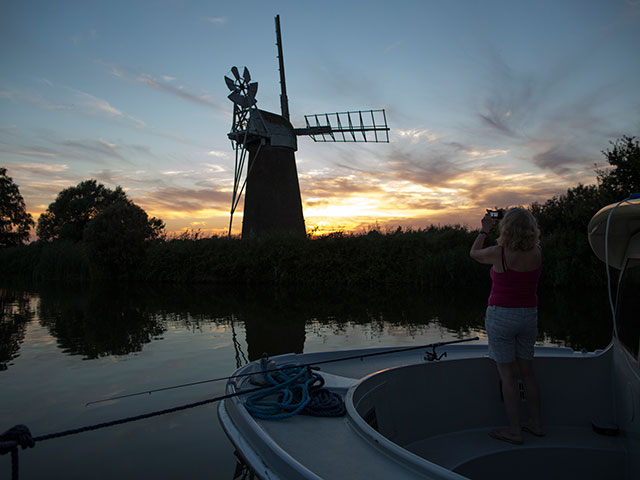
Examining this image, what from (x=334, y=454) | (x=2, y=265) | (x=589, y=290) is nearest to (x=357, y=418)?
(x=334, y=454)

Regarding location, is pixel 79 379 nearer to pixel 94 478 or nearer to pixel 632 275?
pixel 94 478

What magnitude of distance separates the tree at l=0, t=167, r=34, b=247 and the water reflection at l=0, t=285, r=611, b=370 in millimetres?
27304

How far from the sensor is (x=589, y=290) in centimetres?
1546

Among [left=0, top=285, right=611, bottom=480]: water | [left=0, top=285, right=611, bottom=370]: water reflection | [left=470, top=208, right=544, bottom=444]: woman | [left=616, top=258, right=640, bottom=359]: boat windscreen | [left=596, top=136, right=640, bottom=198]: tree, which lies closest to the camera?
[left=470, top=208, right=544, bottom=444]: woman

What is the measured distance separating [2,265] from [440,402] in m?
33.4

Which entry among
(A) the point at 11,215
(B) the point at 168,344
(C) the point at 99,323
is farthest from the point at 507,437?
(A) the point at 11,215

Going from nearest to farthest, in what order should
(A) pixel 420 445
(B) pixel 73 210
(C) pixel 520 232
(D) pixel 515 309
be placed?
1. (C) pixel 520 232
2. (D) pixel 515 309
3. (A) pixel 420 445
4. (B) pixel 73 210

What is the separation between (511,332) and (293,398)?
1.57 meters

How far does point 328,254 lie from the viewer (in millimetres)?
19453

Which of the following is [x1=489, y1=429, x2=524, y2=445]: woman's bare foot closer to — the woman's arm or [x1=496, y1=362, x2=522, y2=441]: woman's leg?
[x1=496, y1=362, x2=522, y2=441]: woman's leg

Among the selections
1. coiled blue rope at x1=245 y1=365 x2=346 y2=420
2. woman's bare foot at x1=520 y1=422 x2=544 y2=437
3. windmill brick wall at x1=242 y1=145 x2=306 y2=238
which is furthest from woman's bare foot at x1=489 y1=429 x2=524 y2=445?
windmill brick wall at x1=242 y1=145 x2=306 y2=238

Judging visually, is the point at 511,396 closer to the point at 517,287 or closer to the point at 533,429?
the point at 533,429

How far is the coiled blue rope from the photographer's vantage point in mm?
2875

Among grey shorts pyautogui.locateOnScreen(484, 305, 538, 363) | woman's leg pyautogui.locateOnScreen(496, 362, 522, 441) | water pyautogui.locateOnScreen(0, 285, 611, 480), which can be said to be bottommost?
water pyautogui.locateOnScreen(0, 285, 611, 480)
